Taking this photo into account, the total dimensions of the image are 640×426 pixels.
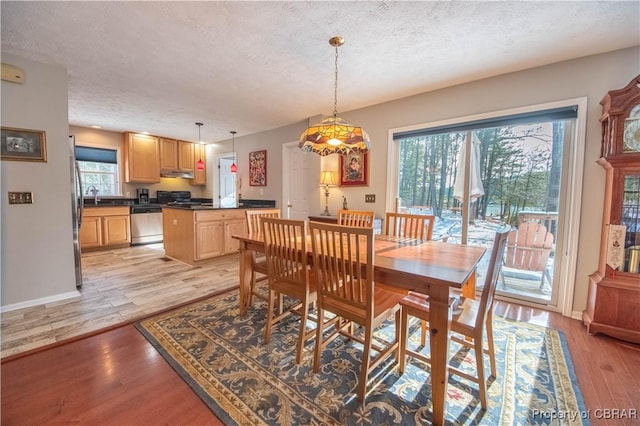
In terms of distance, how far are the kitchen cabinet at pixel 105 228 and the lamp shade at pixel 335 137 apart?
15.4ft

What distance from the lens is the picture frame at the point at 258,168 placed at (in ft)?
17.6

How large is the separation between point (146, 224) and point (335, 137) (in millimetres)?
5180

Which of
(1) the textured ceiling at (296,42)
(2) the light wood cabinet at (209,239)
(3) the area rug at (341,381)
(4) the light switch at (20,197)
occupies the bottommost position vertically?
(3) the area rug at (341,381)

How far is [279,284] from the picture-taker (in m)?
2.01

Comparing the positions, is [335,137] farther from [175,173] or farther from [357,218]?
[175,173]

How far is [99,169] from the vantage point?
216 inches

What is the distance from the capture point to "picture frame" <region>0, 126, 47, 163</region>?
241cm

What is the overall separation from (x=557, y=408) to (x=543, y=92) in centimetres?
267

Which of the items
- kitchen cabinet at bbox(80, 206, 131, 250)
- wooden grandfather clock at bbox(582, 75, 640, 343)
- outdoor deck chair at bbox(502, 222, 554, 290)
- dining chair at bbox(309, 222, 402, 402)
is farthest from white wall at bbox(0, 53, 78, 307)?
wooden grandfather clock at bbox(582, 75, 640, 343)

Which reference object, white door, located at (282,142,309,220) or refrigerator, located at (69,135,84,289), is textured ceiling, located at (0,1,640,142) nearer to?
refrigerator, located at (69,135,84,289)

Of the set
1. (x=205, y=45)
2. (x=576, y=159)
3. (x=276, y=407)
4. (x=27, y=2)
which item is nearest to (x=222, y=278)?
(x=276, y=407)

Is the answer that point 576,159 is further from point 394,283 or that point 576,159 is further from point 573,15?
point 394,283

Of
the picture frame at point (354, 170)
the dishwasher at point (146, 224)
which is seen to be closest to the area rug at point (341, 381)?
the picture frame at point (354, 170)

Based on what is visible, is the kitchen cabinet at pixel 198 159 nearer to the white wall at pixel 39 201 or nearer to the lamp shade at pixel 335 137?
the white wall at pixel 39 201
